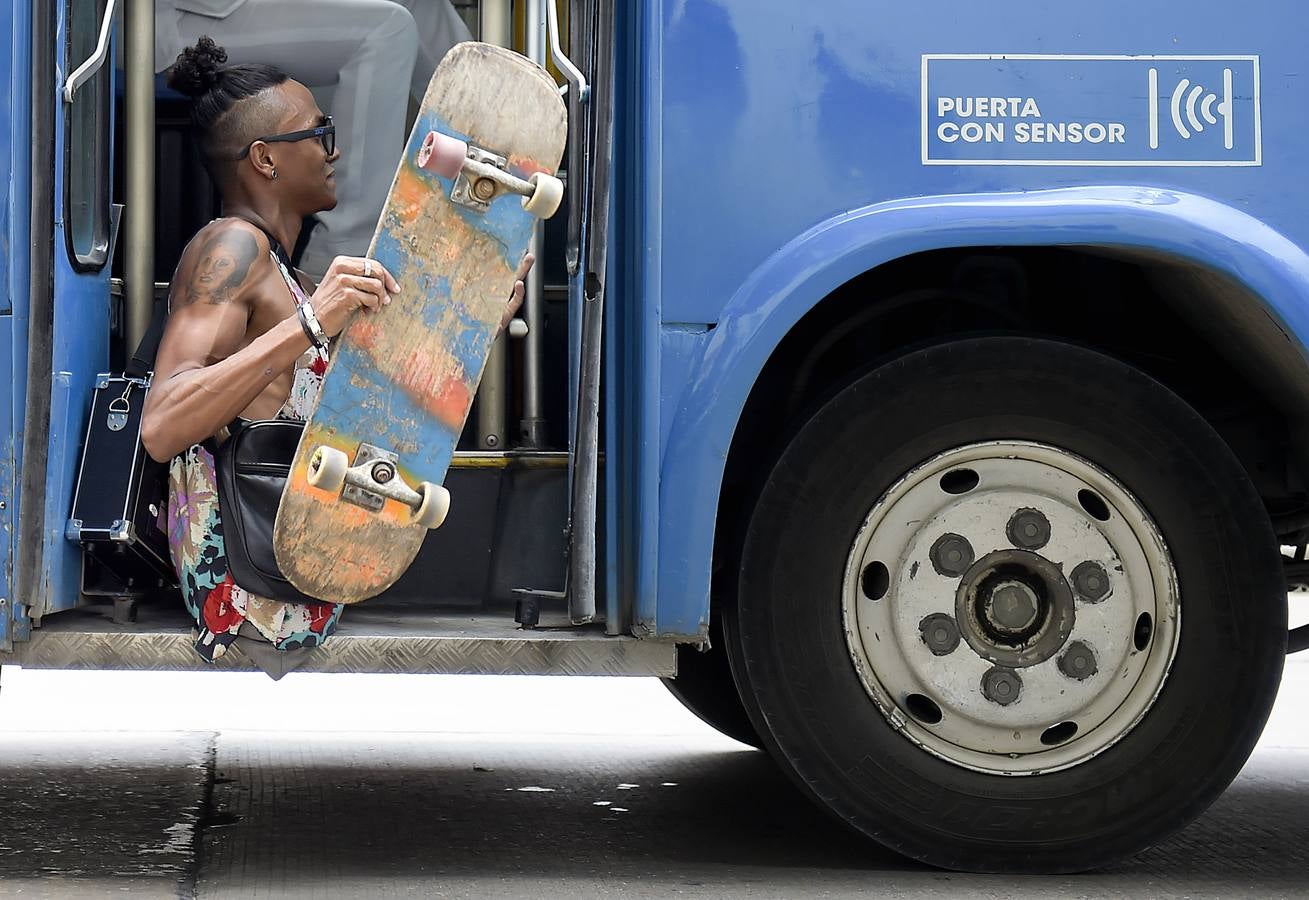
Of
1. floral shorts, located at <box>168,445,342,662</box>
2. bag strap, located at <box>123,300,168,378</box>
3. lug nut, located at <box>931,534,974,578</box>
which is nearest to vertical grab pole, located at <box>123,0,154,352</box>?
bag strap, located at <box>123,300,168,378</box>

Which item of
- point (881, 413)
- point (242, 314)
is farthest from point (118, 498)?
point (881, 413)

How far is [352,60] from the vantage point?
4.00 meters

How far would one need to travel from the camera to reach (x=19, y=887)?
3416 mm

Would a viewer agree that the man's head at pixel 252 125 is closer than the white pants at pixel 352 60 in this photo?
Yes

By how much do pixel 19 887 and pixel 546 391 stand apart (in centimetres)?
169

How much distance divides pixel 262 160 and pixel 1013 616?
6.55 feet

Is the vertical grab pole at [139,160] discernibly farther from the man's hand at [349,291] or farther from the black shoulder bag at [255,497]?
the man's hand at [349,291]

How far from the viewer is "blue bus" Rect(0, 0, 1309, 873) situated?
3.29 metres

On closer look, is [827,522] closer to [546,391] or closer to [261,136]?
[546,391]

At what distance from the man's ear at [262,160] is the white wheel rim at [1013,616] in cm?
160

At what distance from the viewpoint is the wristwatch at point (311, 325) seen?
3215mm

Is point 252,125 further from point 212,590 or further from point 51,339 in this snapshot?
point 212,590

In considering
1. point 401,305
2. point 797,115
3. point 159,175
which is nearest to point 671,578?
point 401,305

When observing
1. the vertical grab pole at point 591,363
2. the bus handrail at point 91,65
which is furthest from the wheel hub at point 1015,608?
the bus handrail at point 91,65
